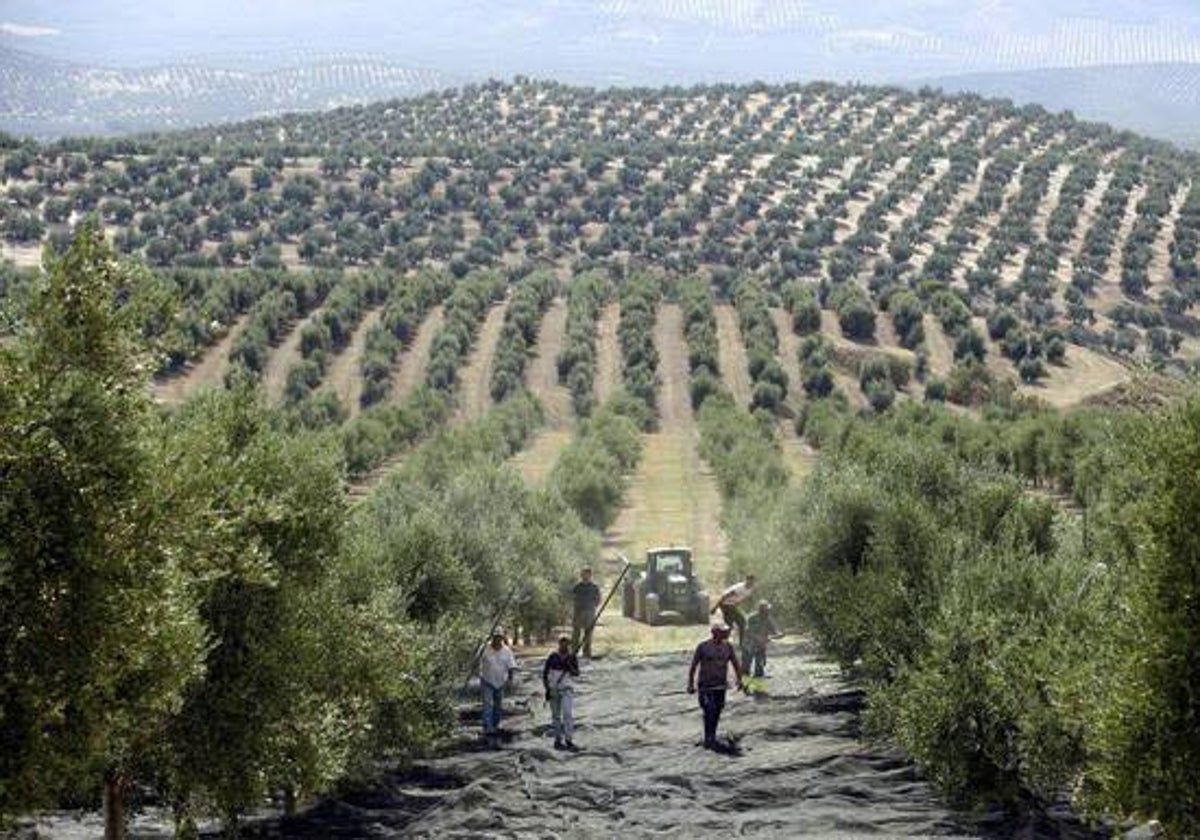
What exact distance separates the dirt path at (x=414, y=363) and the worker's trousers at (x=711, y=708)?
79.7 m

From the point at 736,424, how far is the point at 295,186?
3324 inches

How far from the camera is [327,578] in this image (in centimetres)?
2980

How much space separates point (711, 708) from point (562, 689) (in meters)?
3.18

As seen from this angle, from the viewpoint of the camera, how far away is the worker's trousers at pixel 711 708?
115 ft

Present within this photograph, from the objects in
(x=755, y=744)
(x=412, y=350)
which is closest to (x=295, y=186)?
(x=412, y=350)

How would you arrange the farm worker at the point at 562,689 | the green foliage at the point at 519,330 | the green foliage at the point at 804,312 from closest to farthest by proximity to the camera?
the farm worker at the point at 562,689 → the green foliage at the point at 519,330 → the green foliage at the point at 804,312

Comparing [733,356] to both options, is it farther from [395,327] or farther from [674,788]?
[674,788]

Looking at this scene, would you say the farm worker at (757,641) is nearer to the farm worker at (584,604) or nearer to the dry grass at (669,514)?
the farm worker at (584,604)

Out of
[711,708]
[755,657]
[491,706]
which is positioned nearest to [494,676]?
[491,706]

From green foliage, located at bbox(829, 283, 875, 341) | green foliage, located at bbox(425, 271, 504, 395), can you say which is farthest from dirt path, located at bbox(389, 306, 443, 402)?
green foliage, located at bbox(829, 283, 875, 341)

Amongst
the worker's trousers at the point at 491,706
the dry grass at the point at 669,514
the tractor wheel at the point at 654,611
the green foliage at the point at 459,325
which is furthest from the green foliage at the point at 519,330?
the worker's trousers at the point at 491,706

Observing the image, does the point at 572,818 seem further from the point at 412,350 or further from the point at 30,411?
the point at 412,350

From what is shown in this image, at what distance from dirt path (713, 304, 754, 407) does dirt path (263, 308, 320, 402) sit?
28.9 meters

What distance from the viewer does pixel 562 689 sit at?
121 ft
